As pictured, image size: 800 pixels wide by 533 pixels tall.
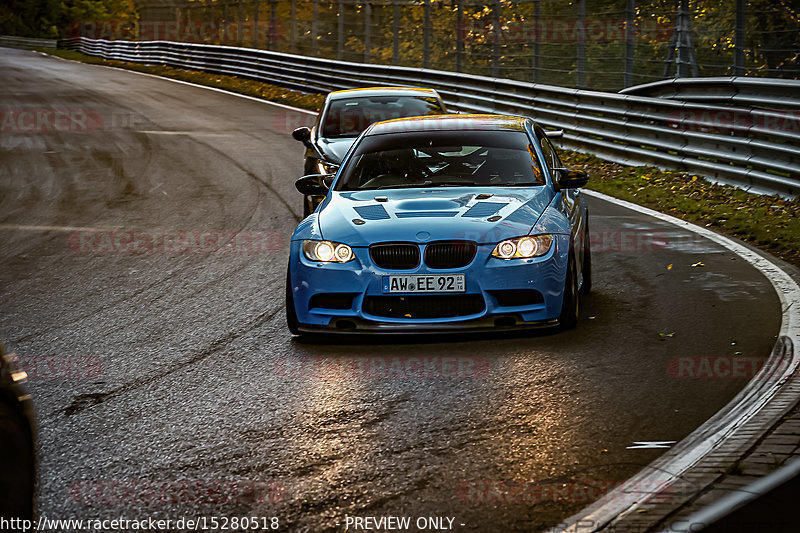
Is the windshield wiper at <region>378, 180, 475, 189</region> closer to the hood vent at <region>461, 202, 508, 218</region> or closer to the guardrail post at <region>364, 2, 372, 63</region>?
the hood vent at <region>461, 202, 508, 218</region>

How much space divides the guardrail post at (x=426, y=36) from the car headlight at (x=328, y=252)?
1961 centimetres

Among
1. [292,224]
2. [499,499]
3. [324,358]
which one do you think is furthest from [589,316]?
[292,224]

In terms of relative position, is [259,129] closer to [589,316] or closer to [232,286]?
[232,286]

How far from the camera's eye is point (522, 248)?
23.0 feet

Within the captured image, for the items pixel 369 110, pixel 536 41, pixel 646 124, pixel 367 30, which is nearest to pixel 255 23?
pixel 367 30

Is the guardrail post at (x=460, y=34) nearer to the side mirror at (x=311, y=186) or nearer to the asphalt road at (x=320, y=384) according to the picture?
the asphalt road at (x=320, y=384)

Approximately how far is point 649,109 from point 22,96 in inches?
907

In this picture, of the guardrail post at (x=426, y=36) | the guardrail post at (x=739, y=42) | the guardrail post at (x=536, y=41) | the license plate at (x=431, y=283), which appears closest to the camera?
the license plate at (x=431, y=283)

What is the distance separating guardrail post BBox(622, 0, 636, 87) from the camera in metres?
18.1

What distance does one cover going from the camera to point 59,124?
2588 centimetres

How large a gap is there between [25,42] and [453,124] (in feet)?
218

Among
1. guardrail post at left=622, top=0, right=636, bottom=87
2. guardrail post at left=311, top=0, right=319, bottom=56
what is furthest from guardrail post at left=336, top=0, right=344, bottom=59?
guardrail post at left=622, top=0, right=636, bottom=87

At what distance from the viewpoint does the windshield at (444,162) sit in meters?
8.14

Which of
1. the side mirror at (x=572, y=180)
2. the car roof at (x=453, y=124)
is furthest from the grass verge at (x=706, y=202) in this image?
the car roof at (x=453, y=124)
